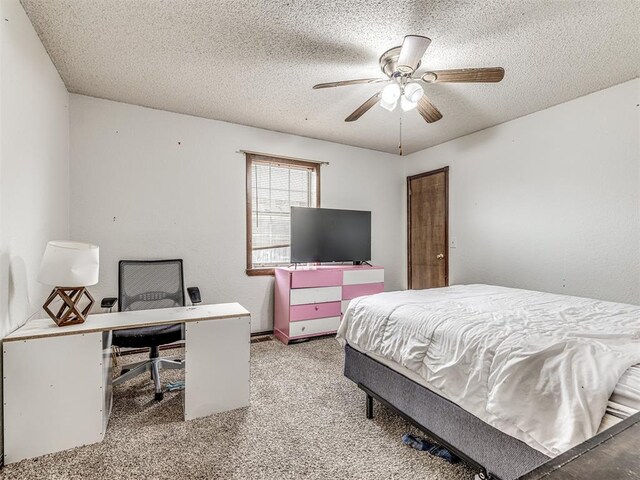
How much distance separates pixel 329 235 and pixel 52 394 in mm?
2889

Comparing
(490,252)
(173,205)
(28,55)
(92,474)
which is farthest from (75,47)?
(490,252)

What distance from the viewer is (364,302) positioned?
7.02 feet

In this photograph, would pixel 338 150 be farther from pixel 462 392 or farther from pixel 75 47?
pixel 462 392

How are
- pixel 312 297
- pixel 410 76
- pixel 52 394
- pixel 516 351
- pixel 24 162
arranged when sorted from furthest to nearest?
pixel 312 297 < pixel 410 76 < pixel 24 162 < pixel 52 394 < pixel 516 351

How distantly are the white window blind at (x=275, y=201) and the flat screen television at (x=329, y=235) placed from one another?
280mm

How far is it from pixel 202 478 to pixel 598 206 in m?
3.55

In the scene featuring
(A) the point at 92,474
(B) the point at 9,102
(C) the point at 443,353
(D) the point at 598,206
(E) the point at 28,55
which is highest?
(E) the point at 28,55

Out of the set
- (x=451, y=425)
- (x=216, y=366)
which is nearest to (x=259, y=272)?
(x=216, y=366)

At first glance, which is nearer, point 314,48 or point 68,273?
point 68,273

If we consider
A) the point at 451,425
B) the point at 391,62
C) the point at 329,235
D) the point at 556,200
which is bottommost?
the point at 451,425

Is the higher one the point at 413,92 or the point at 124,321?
the point at 413,92

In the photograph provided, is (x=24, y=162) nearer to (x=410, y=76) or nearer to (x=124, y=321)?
(x=124, y=321)

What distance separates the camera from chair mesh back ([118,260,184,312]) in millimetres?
2535

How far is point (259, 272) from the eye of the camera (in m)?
3.72
